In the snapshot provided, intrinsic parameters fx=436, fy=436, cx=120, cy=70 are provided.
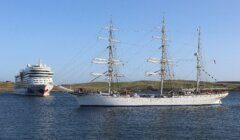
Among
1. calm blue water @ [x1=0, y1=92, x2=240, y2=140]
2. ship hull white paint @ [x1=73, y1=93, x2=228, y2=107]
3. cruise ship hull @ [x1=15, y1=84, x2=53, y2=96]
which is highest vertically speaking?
cruise ship hull @ [x1=15, y1=84, x2=53, y2=96]

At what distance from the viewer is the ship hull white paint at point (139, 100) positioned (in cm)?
9588

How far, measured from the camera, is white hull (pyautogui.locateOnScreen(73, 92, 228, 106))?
95875 millimetres

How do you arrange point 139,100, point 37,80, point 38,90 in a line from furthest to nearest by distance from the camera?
1. point 37,80
2. point 38,90
3. point 139,100

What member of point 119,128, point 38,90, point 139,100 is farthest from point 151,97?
point 38,90

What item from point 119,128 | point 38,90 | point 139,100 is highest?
point 38,90

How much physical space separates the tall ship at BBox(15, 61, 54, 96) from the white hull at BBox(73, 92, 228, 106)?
68.6 metres

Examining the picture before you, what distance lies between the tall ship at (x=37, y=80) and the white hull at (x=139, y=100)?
225 feet

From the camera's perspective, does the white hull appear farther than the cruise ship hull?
No

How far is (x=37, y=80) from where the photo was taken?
169375mm

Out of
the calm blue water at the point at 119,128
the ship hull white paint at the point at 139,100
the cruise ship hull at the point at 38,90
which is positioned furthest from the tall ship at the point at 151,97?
the cruise ship hull at the point at 38,90

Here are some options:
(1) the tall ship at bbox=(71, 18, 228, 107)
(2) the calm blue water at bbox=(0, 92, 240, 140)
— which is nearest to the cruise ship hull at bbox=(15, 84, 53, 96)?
(1) the tall ship at bbox=(71, 18, 228, 107)

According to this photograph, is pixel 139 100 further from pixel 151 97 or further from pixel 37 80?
pixel 37 80

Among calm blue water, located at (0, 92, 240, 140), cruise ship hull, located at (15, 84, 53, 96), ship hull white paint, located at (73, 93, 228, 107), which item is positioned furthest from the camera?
cruise ship hull, located at (15, 84, 53, 96)

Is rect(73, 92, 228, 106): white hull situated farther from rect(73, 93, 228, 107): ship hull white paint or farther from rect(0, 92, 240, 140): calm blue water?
rect(0, 92, 240, 140): calm blue water
